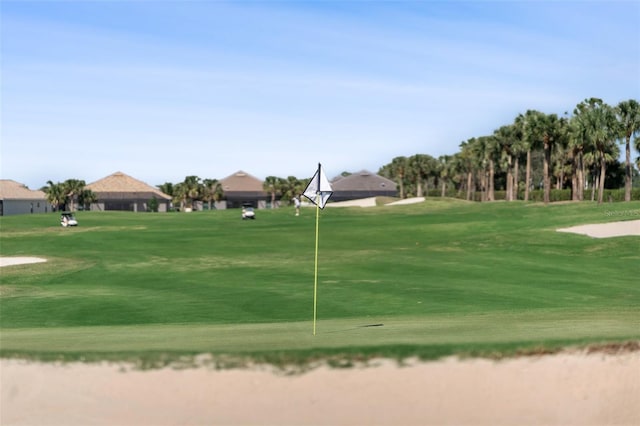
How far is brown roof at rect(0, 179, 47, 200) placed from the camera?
140m

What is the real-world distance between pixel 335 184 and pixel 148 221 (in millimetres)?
99578

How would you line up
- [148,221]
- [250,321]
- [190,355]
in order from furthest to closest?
[148,221] < [250,321] < [190,355]

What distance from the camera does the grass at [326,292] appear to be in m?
12.4

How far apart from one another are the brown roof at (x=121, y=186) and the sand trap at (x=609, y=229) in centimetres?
12214

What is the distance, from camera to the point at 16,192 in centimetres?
14450

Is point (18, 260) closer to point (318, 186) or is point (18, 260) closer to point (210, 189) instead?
point (318, 186)

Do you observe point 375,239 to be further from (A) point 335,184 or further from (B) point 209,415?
(A) point 335,184

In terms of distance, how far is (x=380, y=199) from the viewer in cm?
14512

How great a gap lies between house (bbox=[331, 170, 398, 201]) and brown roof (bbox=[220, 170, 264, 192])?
62.9ft

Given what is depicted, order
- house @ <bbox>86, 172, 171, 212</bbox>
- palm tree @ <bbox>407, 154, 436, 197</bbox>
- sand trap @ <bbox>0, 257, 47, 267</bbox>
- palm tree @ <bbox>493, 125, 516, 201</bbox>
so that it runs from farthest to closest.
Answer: palm tree @ <bbox>407, 154, 436, 197</bbox> < house @ <bbox>86, 172, 171, 212</bbox> < palm tree @ <bbox>493, 125, 516, 201</bbox> < sand trap @ <bbox>0, 257, 47, 267</bbox>

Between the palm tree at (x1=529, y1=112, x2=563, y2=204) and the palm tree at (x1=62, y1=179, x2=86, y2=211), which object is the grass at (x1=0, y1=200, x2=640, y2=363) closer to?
the palm tree at (x1=529, y1=112, x2=563, y2=204)

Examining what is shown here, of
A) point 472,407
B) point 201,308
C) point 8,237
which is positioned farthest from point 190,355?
point 8,237

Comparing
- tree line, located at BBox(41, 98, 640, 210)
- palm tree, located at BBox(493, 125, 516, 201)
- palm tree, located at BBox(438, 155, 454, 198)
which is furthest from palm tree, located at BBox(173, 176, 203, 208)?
palm tree, located at BBox(493, 125, 516, 201)

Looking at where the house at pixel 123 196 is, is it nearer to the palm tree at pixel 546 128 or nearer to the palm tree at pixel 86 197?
the palm tree at pixel 86 197
